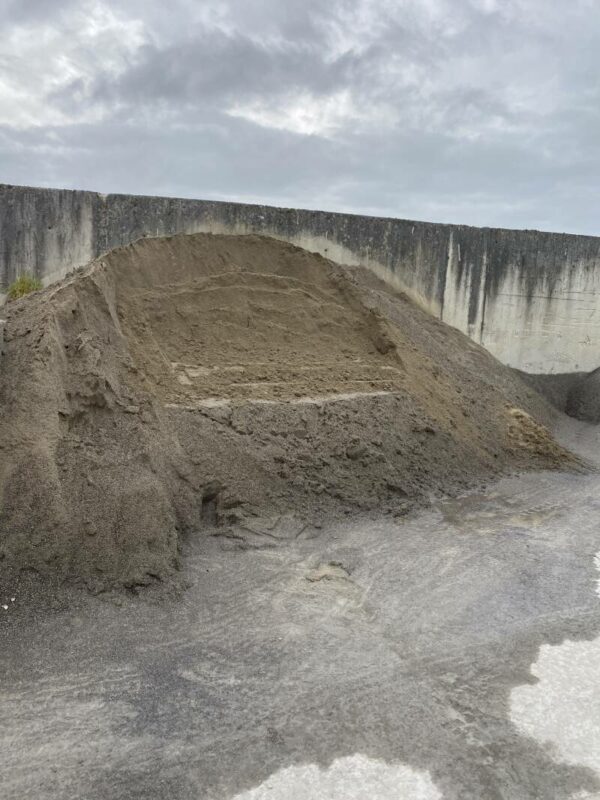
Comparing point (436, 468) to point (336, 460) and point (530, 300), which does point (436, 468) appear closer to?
point (336, 460)

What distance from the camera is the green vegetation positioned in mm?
7593

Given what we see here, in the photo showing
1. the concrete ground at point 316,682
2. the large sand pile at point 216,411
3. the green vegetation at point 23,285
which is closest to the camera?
the concrete ground at point 316,682

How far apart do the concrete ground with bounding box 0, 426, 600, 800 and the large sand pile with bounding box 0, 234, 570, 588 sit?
435mm

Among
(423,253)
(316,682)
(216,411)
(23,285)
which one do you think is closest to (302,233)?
(423,253)

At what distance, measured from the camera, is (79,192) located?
25.8 ft

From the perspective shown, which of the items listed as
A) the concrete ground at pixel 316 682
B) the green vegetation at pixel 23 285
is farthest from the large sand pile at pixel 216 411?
the green vegetation at pixel 23 285

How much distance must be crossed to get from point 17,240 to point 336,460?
4561 mm

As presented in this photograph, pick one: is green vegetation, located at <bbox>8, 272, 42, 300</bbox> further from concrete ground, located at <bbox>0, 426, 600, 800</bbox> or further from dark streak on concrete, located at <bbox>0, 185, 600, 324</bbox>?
concrete ground, located at <bbox>0, 426, 600, 800</bbox>

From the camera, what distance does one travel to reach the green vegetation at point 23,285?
759cm

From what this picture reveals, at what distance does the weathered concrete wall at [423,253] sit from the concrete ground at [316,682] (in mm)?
4640

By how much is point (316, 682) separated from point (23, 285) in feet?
19.7

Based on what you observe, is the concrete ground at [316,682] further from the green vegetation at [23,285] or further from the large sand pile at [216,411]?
the green vegetation at [23,285]

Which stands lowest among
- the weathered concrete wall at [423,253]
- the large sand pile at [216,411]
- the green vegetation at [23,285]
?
the large sand pile at [216,411]

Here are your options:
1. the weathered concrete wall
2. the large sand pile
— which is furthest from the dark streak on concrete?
the large sand pile
